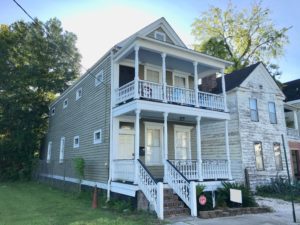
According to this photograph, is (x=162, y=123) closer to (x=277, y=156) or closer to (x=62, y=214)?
(x=62, y=214)

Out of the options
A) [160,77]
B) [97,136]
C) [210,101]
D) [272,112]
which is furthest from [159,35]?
[272,112]

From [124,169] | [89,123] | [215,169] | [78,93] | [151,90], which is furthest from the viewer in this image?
[78,93]

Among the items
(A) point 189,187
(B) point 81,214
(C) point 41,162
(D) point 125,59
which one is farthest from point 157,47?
(C) point 41,162

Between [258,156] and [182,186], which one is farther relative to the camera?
[258,156]

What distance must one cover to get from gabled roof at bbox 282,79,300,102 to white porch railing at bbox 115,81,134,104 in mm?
19319

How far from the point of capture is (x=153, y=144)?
42.4ft

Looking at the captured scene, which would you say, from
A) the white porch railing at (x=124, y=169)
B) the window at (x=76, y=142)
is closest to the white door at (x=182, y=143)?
the white porch railing at (x=124, y=169)

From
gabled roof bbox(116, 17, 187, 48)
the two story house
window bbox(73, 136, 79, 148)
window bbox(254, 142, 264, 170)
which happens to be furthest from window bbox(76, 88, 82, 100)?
window bbox(254, 142, 264, 170)

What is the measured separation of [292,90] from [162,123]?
18.7 m

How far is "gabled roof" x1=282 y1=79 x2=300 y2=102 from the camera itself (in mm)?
24703

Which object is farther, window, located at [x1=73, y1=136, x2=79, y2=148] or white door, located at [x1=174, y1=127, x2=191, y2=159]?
window, located at [x1=73, y1=136, x2=79, y2=148]

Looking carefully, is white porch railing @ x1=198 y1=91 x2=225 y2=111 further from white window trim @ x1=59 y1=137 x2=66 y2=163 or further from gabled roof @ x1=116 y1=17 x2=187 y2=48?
white window trim @ x1=59 y1=137 x2=66 y2=163

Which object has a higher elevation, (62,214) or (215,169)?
(215,169)

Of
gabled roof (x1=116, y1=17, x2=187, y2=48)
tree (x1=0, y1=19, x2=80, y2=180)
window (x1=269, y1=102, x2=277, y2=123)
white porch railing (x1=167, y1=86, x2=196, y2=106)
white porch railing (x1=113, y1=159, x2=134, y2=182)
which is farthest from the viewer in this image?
tree (x1=0, y1=19, x2=80, y2=180)
